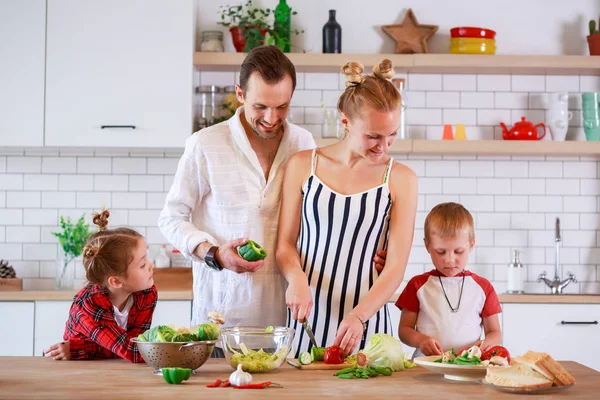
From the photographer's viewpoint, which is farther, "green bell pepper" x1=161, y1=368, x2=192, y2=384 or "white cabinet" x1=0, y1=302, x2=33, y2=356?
"white cabinet" x1=0, y1=302, x2=33, y2=356

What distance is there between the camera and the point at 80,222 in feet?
15.4

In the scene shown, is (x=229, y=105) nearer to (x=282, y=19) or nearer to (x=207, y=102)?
(x=207, y=102)

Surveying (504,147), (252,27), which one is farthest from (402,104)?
(252,27)

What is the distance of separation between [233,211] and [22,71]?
7.82 ft

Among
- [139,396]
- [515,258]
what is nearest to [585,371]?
[139,396]

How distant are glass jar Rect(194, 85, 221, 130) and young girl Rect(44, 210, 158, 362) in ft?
7.17

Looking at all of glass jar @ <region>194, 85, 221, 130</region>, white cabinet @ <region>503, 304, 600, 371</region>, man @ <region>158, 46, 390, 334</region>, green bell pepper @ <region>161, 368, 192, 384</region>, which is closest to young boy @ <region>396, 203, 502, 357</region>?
man @ <region>158, 46, 390, 334</region>

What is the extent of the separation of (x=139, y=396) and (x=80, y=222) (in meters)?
3.14

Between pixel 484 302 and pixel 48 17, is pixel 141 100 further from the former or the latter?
pixel 484 302

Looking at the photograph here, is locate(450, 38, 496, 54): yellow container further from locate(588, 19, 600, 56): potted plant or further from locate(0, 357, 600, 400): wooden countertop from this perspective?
locate(0, 357, 600, 400): wooden countertop

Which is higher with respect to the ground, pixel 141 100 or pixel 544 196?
pixel 141 100

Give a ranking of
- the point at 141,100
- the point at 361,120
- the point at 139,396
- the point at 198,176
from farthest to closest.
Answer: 1. the point at 141,100
2. the point at 198,176
3. the point at 361,120
4. the point at 139,396

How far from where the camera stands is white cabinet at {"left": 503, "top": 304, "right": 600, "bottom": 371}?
4352 millimetres

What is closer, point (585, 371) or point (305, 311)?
point (585, 371)
